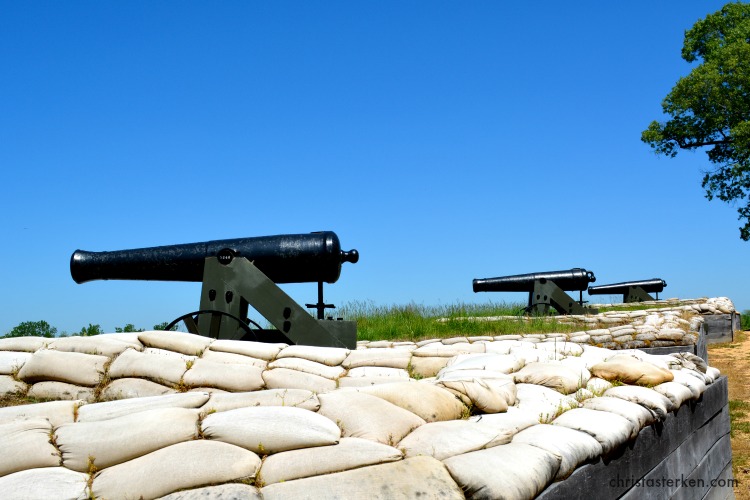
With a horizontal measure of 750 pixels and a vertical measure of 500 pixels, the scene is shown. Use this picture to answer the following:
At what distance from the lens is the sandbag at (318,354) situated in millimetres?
7008

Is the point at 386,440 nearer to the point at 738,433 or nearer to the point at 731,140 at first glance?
the point at 738,433

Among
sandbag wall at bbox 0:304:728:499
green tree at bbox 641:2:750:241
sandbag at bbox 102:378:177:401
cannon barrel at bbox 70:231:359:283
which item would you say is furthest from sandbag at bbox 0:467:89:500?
green tree at bbox 641:2:750:241

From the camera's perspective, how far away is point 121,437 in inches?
136

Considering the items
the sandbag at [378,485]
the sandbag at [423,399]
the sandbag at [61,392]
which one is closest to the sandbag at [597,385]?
the sandbag at [423,399]

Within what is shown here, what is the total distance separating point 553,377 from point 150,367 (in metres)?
3.24

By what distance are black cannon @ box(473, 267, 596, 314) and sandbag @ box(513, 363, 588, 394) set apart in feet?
40.3

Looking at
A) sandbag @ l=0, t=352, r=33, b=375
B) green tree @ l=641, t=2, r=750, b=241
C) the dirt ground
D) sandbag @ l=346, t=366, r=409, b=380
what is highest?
green tree @ l=641, t=2, r=750, b=241

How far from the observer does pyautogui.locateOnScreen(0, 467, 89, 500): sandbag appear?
9.87 ft

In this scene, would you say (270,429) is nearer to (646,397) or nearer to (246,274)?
(646,397)

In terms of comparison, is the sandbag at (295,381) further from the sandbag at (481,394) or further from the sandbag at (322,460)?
the sandbag at (322,460)

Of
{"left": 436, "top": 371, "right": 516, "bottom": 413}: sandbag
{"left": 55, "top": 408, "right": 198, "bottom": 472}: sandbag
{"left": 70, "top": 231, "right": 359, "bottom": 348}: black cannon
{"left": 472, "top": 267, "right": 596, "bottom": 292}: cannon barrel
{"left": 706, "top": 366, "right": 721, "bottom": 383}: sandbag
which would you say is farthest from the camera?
{"left": 472, "top": 267, "right": 596, "bottom": 292}: cannon barrel

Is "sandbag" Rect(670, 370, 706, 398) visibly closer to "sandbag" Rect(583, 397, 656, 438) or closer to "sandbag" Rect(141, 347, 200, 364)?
"sandbag" Rect(583, 397, 656, 438)

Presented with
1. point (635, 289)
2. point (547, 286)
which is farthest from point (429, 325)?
point (635, 289)

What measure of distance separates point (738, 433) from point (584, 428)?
22.5 feet
